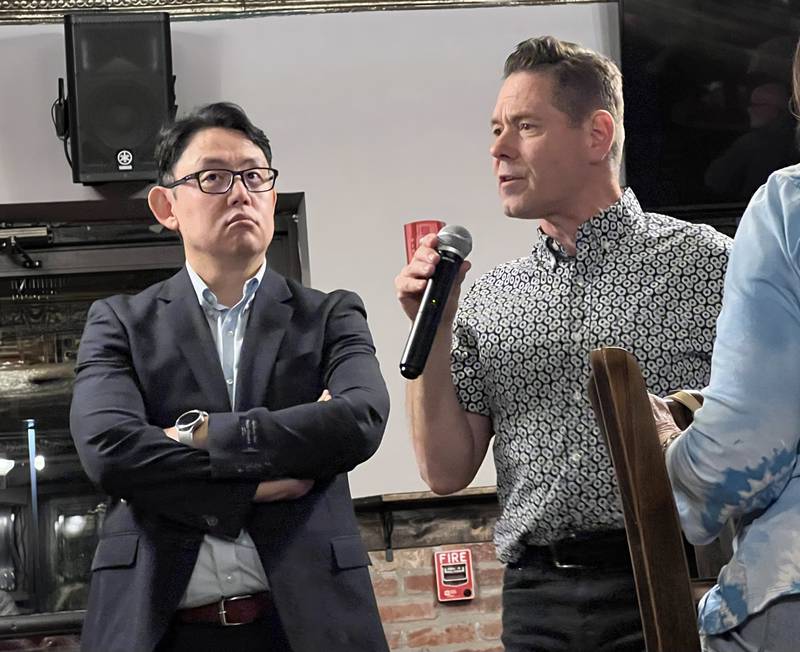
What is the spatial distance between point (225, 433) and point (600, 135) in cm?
85

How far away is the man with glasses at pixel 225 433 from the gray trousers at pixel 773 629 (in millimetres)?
851

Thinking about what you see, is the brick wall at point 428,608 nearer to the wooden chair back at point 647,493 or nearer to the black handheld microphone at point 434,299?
the black handheld microphone at point 434,299

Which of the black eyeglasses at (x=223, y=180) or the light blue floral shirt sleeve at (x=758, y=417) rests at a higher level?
the black eyeglasses at (x=223, y=180)

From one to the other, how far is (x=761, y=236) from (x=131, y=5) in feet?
10.6

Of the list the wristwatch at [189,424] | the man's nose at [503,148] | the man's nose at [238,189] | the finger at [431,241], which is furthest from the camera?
the man's nose at [238,189]

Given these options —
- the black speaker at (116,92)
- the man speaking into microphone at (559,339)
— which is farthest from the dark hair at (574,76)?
the black speaker at (116,92)

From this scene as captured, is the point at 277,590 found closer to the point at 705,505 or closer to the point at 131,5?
the point at 705,505

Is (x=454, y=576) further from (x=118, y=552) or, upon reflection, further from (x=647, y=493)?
(x=647, y=493)

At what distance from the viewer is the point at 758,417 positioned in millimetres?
1183

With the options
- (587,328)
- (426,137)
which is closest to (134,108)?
(426,137)

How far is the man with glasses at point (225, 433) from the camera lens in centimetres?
193

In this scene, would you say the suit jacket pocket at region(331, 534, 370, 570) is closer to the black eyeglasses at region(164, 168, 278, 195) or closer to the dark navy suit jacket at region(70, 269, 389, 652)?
the dark navy suit jacket at region(70, 269, 389, 652)

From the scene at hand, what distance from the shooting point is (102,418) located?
2.12 meters

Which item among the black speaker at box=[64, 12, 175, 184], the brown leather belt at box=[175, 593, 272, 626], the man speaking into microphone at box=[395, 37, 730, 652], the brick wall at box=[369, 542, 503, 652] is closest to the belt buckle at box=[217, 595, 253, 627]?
the brown leather belt at box=[175, 593, 272, 626]
